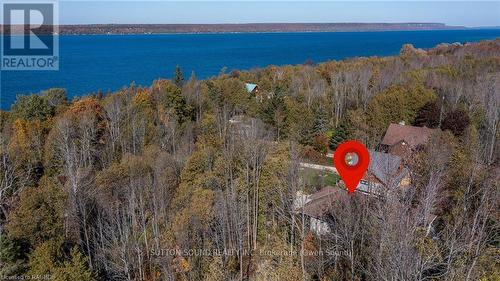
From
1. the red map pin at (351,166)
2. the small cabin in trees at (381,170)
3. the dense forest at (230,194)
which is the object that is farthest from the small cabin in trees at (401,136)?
the red map pin at (351,166)

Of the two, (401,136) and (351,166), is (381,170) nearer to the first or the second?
(351,166)

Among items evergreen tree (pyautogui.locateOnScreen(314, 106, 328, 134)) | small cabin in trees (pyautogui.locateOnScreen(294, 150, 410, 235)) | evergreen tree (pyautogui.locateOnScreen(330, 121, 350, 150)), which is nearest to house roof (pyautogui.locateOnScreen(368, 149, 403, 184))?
small cabin in trees (pyautogui.locateOnScreen(294, 150, 410, 235))

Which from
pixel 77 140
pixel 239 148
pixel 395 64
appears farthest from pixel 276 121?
pixel 395 64

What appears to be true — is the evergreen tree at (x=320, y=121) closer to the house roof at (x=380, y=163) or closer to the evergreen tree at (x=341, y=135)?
the evergreen tree at (x=341, y=135)

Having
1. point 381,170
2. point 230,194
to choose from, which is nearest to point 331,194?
point 381,170

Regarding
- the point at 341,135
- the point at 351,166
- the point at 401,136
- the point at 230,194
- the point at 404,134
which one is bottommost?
the point at 230,194

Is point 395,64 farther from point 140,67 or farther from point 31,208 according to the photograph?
point 140,67

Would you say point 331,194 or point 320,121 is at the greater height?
point 320,121
